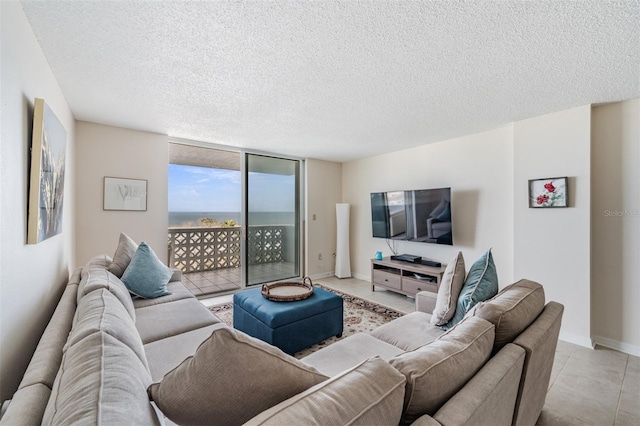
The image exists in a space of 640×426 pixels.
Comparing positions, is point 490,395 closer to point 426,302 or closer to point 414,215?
Answer: point 426,302

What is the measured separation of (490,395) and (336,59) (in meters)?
1.91

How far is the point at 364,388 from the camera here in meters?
0.68

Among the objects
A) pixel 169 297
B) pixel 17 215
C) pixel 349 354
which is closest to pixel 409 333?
pixel 349 354

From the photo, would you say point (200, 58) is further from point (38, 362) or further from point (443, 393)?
point (443, 393)

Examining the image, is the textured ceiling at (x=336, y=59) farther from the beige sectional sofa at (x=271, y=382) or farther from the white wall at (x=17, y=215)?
the beige sectional sofa at (x=271, y=382)

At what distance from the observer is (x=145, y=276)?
7.94ft

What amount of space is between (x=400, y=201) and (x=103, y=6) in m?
3.69

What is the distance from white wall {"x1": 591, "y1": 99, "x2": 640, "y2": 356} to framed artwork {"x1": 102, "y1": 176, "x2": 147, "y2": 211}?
490 centimetres

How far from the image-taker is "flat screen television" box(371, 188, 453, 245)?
3.61m

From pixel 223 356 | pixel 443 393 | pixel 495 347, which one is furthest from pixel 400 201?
pixel 223 356

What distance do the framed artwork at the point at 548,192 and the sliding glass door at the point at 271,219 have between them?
3394 mm

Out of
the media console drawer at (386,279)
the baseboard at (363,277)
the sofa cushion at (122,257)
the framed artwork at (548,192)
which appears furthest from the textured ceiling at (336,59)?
the baseboard at (363,277)

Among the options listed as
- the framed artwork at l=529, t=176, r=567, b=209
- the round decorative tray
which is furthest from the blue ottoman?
the framed artwork at l=529, t=176, r=567, b=209

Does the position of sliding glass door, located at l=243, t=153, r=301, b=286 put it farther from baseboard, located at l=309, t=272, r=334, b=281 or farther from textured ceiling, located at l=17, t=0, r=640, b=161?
textured ceiling, located at l=17, t=0, r=640, b=161
